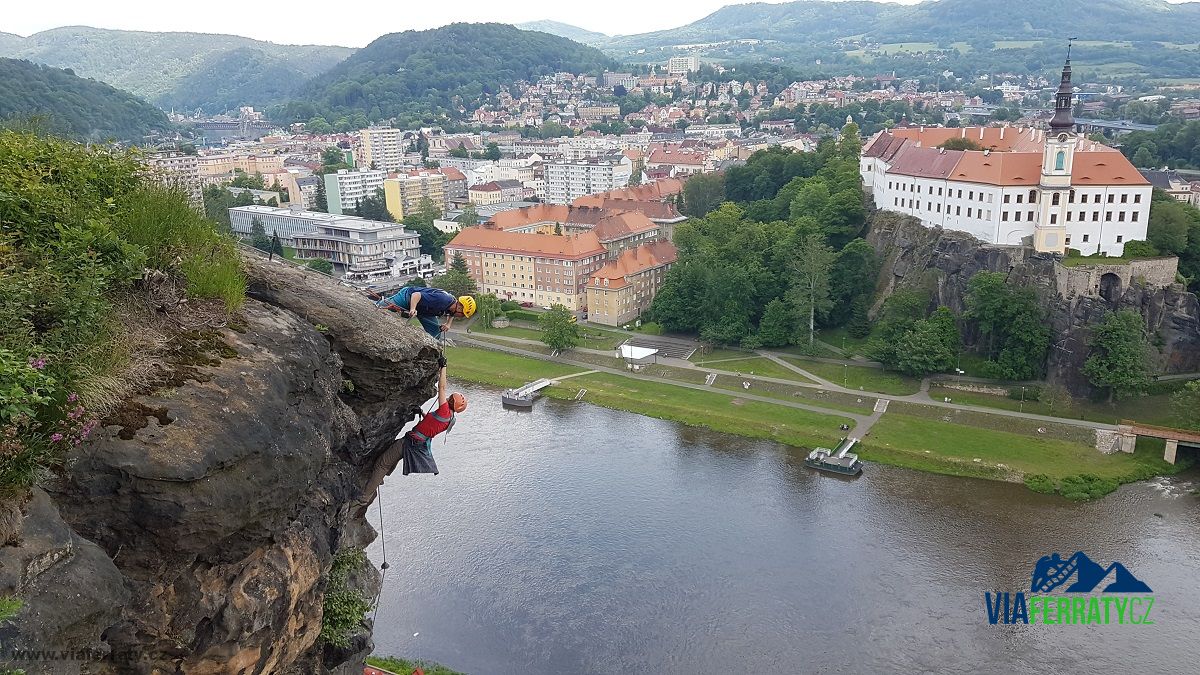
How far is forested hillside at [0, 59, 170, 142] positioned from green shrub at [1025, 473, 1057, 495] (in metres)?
101

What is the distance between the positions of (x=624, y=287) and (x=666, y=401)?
13.6 metres

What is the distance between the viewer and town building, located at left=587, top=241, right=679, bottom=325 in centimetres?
5375

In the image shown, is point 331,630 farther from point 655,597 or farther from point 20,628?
point 655,597

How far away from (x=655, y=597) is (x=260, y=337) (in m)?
18.9

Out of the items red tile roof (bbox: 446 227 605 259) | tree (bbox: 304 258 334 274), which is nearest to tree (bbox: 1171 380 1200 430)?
red tile roof (bbox: 446 227 605 259)

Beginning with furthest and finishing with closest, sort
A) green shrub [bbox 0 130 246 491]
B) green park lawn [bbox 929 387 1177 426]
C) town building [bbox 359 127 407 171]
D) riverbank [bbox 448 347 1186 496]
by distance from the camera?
town building [bbox 359 127 407 171]
green park lawn [bbox 929 387 1177 426]
riverbank [bbox 448 347 1186 496]
green shrub [bbox 0 130 246 491]

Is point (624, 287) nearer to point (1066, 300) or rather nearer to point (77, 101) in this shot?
point (1066, 300)

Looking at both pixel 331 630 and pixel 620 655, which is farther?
pixel 620 655

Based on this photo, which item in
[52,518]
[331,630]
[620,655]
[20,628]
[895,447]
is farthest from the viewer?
[895,447]

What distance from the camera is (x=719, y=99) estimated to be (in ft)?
617

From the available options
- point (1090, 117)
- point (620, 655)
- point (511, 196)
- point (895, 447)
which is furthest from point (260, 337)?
point (1090, 117)

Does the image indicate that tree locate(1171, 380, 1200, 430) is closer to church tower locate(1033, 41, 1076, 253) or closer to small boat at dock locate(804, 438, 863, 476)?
church tower locate(1033, 41, 1076, 253)

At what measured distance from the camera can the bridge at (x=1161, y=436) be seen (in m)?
34.0

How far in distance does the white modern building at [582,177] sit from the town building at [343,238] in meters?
33.9
